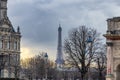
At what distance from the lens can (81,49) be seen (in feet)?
201

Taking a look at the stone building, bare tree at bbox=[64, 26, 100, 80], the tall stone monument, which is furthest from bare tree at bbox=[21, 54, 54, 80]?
the tall stone monument

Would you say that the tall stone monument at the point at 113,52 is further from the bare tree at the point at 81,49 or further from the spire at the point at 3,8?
the spire at the point at 3,8

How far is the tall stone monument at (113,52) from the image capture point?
4372 centimetres

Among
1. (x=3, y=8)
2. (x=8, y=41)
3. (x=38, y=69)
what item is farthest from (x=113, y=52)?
(x=3, y=8)

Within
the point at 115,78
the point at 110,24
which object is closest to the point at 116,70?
the point at 115,78

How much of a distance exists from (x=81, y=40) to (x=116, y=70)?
18874 millimetres

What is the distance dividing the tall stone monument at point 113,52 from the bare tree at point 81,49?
15660 mm

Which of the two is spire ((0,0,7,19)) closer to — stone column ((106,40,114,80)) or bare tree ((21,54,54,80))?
bare tree ((21,54,54,80))

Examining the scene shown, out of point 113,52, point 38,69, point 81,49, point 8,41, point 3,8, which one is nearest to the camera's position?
point 113,52

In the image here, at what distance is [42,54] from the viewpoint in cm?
12250

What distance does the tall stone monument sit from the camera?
43719mm

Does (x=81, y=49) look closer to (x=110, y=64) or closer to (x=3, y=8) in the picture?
(x=110, y=64)

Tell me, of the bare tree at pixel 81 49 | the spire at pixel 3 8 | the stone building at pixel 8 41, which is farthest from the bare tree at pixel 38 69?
the bare tree at pixel 81 49

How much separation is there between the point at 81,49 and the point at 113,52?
57.1 ft
